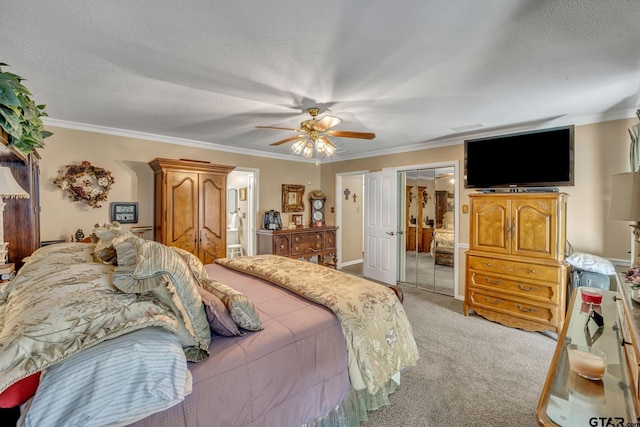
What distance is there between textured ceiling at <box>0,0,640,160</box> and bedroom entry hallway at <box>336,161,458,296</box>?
131 cm

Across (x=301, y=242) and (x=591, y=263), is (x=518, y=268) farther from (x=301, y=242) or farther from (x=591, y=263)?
(x=301, y=242)

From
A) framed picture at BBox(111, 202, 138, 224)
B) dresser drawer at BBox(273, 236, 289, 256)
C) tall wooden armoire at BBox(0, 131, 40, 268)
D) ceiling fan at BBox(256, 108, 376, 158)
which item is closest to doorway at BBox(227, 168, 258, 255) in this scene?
dresser drawer at BBox(273, 236, 289, 256)

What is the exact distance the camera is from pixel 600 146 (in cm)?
312

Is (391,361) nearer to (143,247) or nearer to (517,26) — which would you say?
(143,247)

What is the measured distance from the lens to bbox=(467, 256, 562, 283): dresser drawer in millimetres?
2971

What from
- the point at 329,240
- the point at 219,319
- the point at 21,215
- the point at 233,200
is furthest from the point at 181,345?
the point at 233,200

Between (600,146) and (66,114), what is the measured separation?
5.90m

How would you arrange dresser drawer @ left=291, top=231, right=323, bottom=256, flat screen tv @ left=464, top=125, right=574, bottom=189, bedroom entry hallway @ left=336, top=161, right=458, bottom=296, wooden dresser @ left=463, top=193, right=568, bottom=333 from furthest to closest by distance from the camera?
1. dresser drawer @ left=291, top=231, right=323, bottom=256
2. bedroom entry hallway @ left=336, top=161, right=458, bottom=296
3. flat screen tv @ left=464, top=125, right=574, bottom=189
4. wooden dresser @ left=463, top=193, right=568, bottom=333

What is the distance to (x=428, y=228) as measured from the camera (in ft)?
15.3

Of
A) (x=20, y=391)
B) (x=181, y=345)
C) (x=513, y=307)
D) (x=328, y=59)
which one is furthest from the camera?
(x=513, y=307)

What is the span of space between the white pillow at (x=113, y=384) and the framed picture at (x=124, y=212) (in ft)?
11.1

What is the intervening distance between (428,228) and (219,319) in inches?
158

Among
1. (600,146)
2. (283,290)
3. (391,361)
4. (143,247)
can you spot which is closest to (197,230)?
(283,290)

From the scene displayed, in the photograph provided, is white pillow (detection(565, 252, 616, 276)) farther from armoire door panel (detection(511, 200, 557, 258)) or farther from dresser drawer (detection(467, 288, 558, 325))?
dresser drawer (detection(467, 288, 558, 325))
